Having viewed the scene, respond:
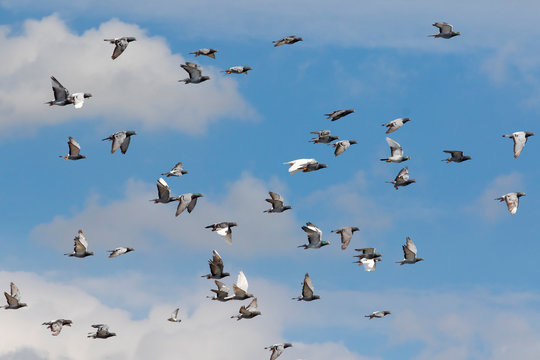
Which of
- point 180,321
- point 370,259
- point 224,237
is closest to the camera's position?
point 224,237

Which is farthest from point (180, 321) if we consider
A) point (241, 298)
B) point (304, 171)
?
point (304, 171)

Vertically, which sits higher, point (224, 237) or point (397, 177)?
point (397, 177)

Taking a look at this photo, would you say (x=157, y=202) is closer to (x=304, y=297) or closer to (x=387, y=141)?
(x=304, y=297)

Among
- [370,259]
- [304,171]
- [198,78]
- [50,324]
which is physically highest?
[198,78]

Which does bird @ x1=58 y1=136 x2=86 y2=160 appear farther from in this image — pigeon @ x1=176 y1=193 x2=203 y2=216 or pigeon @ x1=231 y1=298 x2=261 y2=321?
pigeon @ x1=231 y1=298 x2=261 y2=321

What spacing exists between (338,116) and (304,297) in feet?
69.4

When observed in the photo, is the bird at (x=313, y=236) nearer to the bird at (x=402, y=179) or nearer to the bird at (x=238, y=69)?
the bird at (x=402, y=179)

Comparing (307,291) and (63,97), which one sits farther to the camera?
(307,291)

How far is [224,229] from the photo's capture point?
12519 cm

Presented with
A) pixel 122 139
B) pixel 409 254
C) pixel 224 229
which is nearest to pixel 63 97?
pixel 122 139

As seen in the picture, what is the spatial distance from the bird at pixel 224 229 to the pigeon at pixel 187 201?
3866 millimetres

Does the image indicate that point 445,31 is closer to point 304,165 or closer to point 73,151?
point 304,165

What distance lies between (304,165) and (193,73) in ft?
60.7

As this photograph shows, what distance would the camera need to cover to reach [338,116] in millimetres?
129000
